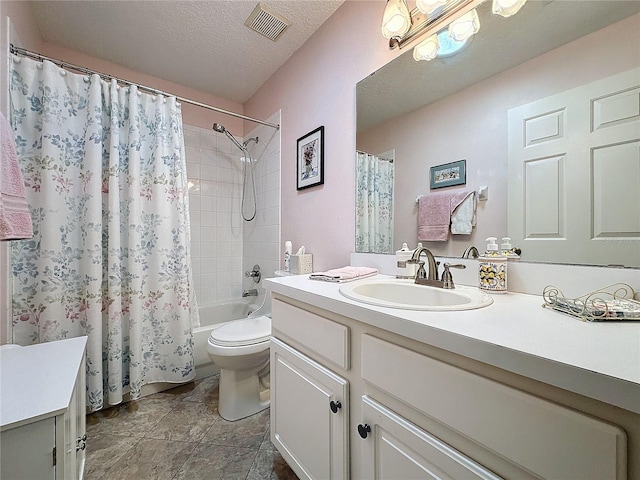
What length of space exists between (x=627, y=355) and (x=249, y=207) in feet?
8.08

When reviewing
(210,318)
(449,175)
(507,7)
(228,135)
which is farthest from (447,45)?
(210,318)

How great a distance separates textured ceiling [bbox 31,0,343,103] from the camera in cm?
151

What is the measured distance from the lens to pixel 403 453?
2.00ft

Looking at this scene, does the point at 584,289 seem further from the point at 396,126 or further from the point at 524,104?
the point at 396,126

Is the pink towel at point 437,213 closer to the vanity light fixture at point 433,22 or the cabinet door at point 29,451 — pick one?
the vanity light fixture at point 433,22

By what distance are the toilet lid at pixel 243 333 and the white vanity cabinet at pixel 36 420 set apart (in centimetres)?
64

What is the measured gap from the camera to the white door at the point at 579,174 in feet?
2.23

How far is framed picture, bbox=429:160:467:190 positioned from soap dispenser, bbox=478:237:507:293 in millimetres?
291

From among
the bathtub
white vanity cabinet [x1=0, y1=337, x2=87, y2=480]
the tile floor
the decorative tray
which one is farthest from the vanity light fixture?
the bathtub

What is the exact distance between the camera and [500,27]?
0.93 m

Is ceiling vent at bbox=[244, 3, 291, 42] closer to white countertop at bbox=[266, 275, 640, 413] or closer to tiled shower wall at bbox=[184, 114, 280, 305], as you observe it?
tiled shower wall at bbox=[184, 114, 280, 305]

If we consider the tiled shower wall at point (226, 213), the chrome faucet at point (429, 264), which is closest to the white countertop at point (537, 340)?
the chrome faucet at point (429, 264)

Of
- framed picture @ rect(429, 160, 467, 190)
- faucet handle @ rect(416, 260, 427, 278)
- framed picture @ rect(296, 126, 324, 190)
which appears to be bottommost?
faucet handle @ rect(416, 260, 427, 278)

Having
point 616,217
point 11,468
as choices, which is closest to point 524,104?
point 616,217
